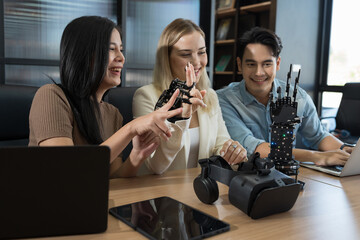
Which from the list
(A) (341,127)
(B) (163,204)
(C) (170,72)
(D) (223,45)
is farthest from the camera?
(D) (223,45)

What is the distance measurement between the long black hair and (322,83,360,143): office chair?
2.63 metres

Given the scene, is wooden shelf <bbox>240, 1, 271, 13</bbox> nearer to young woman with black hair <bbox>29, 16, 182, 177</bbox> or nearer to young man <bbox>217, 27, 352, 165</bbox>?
young man <bbox>217, 27, 352, 165</bbox>

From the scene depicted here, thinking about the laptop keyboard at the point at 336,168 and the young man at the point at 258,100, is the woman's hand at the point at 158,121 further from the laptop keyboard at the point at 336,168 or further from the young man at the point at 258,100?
the young man at the point at 258,100

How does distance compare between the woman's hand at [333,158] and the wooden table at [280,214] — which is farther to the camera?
the woman's hand at [333,158]

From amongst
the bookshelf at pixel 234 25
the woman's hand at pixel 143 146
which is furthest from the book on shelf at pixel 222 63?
the woman's hand at pixel 143 146

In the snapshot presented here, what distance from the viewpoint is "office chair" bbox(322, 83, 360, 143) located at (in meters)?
3.27

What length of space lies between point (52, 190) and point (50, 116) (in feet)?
1.69

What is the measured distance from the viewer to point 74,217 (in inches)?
29.0

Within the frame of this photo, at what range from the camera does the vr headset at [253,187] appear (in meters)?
0.85

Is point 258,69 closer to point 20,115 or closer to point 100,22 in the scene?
point 100,22

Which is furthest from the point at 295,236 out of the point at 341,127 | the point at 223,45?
the point at 223,45

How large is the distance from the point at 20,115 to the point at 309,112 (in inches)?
63.1

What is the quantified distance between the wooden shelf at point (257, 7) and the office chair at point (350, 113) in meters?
1.26

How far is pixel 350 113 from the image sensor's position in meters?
3.31
